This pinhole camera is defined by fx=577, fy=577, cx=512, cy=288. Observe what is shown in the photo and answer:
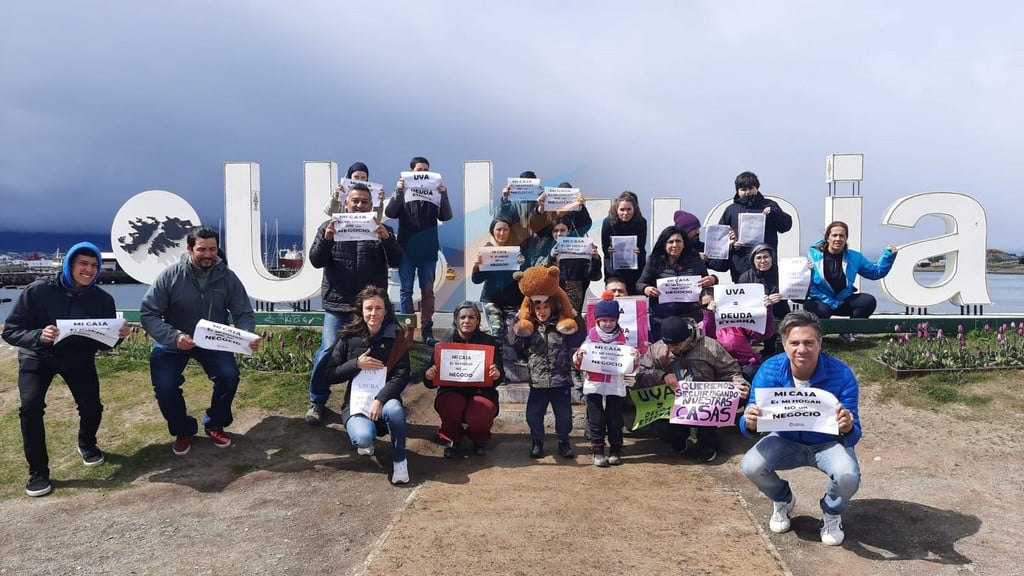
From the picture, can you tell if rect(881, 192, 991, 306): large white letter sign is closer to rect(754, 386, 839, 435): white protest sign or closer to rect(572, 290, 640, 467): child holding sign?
rect(572, 290, 640, 467): child holding sign

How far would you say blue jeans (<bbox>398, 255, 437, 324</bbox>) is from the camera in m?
7.74

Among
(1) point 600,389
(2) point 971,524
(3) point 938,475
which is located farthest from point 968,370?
(1) point 600,389

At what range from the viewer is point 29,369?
5.14m

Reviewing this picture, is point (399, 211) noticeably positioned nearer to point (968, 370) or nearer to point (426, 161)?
point (426, 161)

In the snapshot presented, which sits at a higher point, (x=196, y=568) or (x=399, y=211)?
(x=399, y=211)

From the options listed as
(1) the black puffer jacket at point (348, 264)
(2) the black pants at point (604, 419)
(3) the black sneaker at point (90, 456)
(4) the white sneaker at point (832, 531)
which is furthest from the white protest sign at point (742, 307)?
(3) the black sneaker at point (90, 456)

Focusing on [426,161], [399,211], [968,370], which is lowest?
[968,370]

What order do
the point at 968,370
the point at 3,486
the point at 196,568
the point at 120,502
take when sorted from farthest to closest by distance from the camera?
the point at 968,370 → the point at 3,486 → the point at 120,502 → the point at 196,568

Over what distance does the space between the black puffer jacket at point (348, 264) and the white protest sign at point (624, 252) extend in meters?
2.64

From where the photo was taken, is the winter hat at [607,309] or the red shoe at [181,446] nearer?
the winter hat at [607,309]

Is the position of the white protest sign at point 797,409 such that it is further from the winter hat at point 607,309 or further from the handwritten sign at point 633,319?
the handwritten sign at point 633,319

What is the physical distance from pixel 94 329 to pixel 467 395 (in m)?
3.45

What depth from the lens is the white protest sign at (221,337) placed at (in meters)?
5.41

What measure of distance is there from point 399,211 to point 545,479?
13.0ft
